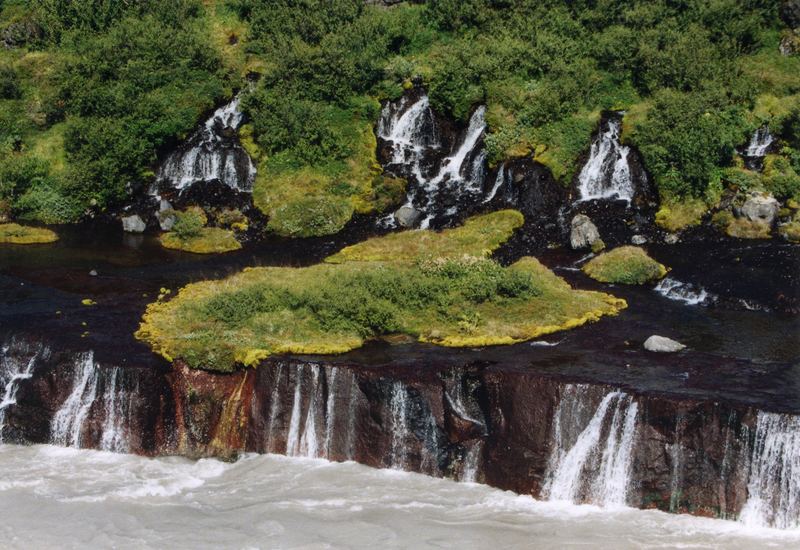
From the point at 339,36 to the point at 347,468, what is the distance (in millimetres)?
33335

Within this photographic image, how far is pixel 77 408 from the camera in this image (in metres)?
26.7

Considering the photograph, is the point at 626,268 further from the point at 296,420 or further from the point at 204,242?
the point at 204,242

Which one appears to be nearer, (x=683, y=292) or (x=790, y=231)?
(x=683, y=292)

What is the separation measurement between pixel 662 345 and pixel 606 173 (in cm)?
1628

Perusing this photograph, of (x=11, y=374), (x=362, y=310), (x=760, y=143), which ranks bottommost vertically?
(x=11, y=374)

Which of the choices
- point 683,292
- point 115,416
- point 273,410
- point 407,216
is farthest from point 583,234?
point 115,416

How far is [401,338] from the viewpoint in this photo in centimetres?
2842

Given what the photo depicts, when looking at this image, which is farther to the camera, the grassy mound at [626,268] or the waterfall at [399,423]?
the grassy mound at [626,268]

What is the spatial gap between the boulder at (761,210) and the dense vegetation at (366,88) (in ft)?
4.24

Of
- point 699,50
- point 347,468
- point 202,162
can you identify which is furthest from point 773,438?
point 202,162

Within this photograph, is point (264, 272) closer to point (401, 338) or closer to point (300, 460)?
point (401, 338)

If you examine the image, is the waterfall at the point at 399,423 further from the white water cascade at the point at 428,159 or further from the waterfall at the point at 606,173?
the waterfall at the point at 606,173

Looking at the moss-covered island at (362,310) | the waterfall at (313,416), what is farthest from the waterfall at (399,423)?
the moss-covered island at (362,310)

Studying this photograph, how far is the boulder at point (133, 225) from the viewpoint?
42.7 m
